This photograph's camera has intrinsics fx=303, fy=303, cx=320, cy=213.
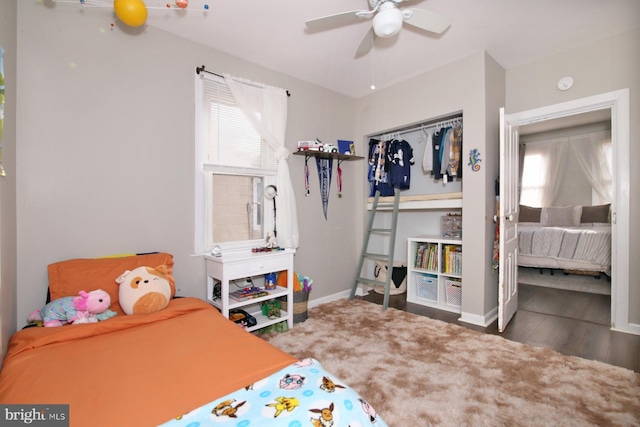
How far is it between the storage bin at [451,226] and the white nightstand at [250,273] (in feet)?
6.70

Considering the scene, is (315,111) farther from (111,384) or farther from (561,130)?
(561,130)

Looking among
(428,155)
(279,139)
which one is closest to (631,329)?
(428,155)

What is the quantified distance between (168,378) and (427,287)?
3.14 metres

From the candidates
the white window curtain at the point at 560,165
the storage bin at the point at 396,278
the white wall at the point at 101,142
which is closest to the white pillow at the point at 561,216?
the white window curtain at the point at 560,165

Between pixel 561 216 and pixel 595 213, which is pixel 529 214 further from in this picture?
pixel 595 213

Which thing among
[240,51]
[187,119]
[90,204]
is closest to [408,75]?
[240,51]

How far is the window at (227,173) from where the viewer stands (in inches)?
106

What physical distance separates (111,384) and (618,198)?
12.7 ft

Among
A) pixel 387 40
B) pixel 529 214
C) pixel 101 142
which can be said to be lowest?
pixel 529 214

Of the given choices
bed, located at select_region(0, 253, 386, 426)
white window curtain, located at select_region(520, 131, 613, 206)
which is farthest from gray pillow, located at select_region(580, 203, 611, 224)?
bed, located at select_region(0, 253, 386, 426)

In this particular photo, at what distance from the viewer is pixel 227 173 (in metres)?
2.87

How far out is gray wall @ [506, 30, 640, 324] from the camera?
8.57ft

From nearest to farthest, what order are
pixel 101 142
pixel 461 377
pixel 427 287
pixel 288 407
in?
pixel 288 407 < pixel 461 377 < pixel 101 142 < pixel 427 287

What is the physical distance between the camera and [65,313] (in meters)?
1.72
